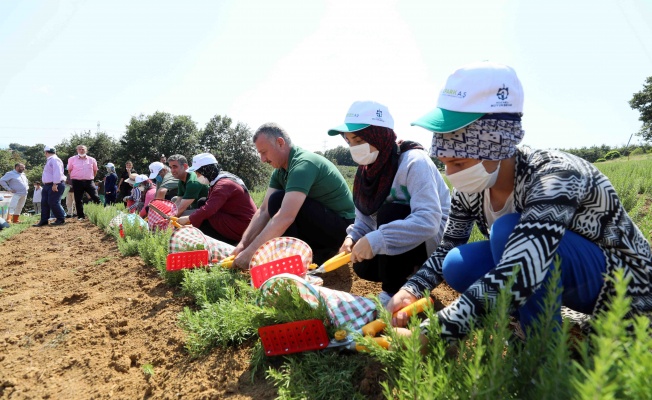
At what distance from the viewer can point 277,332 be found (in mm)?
1803

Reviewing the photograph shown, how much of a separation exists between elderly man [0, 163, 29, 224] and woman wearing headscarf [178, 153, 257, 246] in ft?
→ 31.4

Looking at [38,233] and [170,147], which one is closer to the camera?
[38,233]

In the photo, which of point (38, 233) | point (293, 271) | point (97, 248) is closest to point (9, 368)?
point (293, 271)

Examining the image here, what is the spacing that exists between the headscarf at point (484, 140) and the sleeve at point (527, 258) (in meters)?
0.23

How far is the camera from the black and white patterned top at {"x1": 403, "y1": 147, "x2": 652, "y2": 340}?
4.17 feet

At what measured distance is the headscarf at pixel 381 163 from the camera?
2564mm

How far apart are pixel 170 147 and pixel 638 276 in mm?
38874

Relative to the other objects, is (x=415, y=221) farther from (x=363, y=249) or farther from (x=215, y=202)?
(x=215, y=202)

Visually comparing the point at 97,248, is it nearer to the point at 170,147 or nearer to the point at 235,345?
the point at 235,345

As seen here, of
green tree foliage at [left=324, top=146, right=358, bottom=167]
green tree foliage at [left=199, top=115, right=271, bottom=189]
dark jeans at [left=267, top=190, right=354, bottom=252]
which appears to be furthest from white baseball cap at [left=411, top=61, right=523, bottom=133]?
green tree foliage at [left=324, top=146, right=358, bottom=167]

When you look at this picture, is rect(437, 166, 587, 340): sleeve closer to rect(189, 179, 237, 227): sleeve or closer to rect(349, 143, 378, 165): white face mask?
rect(349, 143, 378, 165): white face mask

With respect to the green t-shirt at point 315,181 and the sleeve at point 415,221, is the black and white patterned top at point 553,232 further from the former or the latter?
the green t-shirt at point 315,181

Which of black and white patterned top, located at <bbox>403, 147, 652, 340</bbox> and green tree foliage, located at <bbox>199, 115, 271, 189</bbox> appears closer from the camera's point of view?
black and white patterned top, located at <bbox>403, 147, 652, 340</bbox>

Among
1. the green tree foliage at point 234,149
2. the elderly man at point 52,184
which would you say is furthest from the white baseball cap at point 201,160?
the green tree foliage at point 234,149
